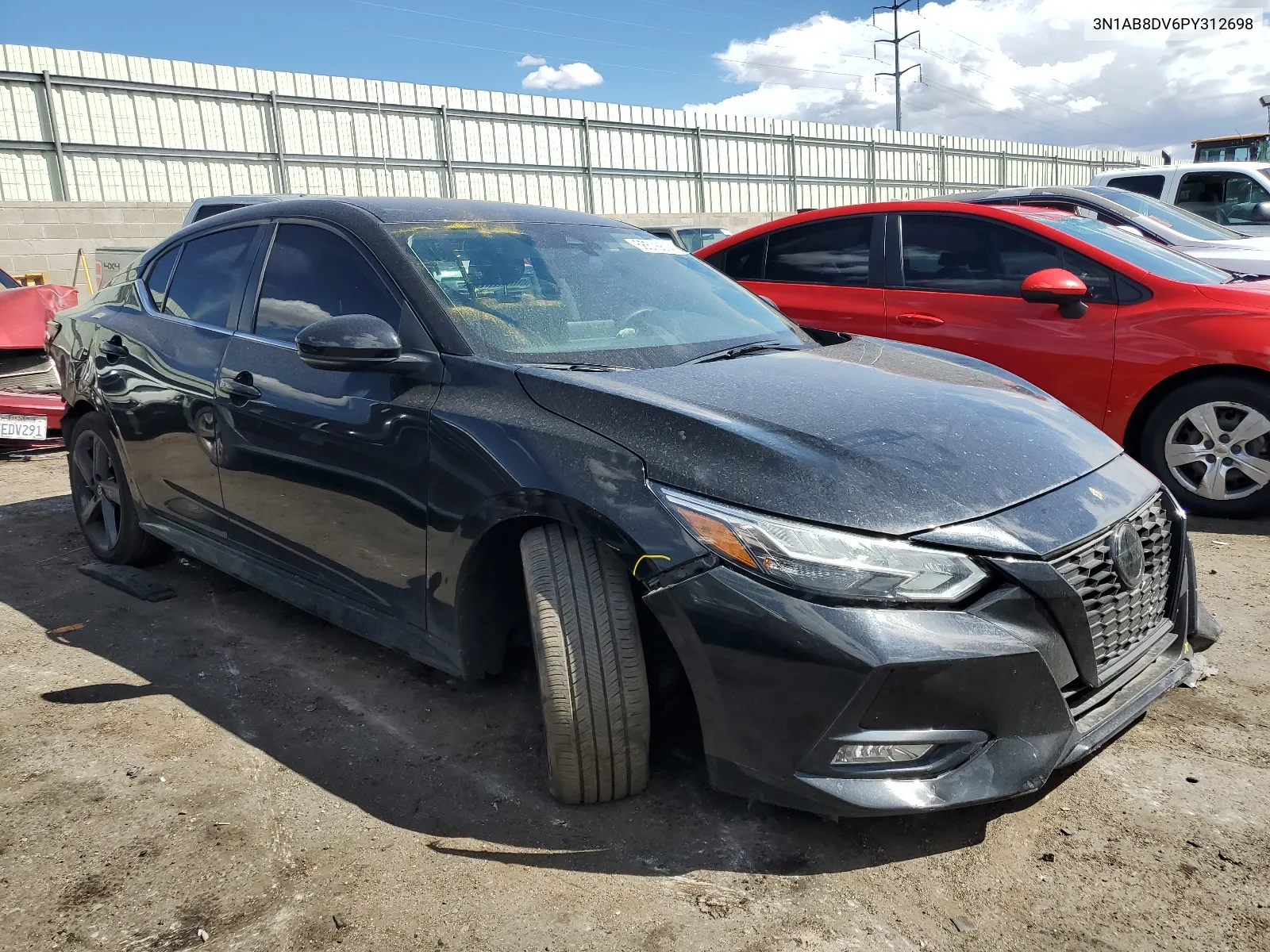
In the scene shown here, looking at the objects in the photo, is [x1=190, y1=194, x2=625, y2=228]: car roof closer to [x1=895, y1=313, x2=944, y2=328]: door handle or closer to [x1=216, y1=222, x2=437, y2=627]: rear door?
[x1=216, y1=222, x2=437, y2=627]: rear door

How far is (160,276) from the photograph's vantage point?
13.5 feet

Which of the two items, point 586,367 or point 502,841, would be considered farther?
point 586,367

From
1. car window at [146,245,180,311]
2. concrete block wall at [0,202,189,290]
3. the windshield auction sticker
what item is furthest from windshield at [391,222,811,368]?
concrete block wall at [0,202,189,290]

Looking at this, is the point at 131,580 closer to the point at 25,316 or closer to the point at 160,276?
the point at 160,276

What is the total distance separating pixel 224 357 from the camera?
3.44 metres

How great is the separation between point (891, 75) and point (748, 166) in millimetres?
24375

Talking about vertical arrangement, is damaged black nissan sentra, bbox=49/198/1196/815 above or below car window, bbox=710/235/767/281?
below

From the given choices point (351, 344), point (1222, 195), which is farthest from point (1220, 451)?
point (1222, 195)

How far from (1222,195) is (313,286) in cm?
1131

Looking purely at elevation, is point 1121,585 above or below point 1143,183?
below

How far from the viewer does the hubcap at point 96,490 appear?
173 inches

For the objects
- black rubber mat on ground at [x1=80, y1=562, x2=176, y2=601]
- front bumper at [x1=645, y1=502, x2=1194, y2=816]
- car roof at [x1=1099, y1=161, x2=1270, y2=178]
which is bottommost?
black rubber mat on ground at [x1=80, y1=562, x2=176, y2=601]

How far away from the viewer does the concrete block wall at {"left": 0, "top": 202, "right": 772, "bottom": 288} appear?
14.4 m

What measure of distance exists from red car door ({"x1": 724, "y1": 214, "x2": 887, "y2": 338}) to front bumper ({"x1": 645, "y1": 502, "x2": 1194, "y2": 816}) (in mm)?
3888
